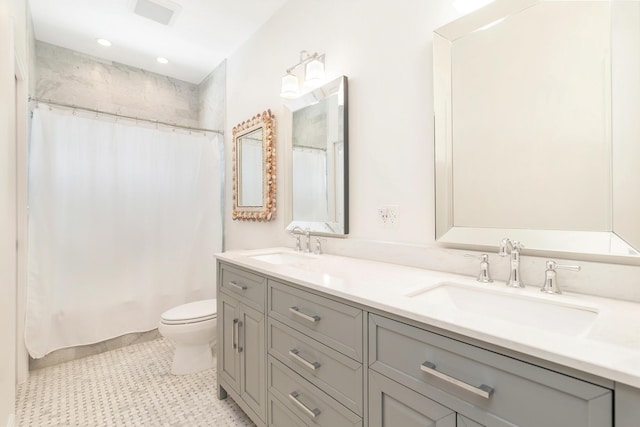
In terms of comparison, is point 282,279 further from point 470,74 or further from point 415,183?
point 470,74

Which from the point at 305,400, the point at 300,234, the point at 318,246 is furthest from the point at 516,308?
the point at 300,234

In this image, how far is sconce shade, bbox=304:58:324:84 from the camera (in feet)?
6.09

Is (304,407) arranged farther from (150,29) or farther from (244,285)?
(150,29)

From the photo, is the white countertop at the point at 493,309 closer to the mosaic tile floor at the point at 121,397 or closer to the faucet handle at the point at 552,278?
the faucet handle at the point at 552,278

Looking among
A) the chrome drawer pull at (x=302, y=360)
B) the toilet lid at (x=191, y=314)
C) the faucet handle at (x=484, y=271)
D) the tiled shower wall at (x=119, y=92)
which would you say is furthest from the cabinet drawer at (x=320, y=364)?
the tiled shower wall at (x=119, y=92)

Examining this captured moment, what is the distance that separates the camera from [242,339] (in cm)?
158

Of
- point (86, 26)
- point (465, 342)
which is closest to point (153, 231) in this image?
point (86, 26)

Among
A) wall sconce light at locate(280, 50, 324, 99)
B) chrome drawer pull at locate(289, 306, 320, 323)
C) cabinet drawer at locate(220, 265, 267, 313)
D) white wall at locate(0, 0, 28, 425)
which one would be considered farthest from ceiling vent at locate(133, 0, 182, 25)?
chrome drawer pull at locate(289, 306, 320, 323)

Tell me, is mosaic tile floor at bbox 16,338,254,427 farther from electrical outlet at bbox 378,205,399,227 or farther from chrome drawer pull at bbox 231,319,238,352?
electrical outlet at bbox 378,205,399,227

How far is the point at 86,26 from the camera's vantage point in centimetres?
249

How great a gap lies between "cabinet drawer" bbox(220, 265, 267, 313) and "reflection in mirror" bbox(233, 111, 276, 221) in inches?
28.2

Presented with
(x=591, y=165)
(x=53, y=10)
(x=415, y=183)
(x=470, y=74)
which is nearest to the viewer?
(x=591, y=165)

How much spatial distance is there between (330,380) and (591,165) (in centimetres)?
110

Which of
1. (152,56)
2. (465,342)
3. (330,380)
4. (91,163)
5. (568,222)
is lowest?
(330,380)
